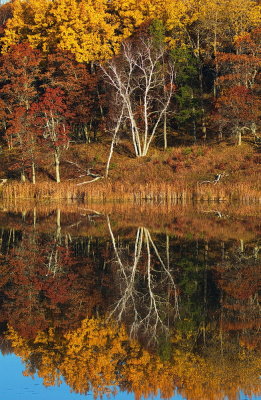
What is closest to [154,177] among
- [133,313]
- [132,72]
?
[132,72]

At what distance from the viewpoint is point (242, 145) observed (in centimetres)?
4559

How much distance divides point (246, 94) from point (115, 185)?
13.1 metres

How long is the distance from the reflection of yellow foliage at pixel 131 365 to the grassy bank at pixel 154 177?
82.8 feet

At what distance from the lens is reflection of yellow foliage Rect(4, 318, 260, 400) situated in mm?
8867

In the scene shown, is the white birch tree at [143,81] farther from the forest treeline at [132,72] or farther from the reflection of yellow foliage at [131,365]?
the reflection of yellow foliage at [131,365]

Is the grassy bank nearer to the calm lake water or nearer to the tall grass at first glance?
the tall grass

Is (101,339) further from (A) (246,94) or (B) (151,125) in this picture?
(B) (151,125)

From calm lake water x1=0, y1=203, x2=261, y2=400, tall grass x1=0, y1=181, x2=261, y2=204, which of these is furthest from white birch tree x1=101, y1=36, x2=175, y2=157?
calm lake water x1=0, y1=203, x2=261, y2=400

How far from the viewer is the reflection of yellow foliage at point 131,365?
8.87 metres

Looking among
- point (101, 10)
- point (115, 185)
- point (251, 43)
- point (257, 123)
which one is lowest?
point (115, 185)

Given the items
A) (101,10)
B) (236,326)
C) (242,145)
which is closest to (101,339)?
(236,326)

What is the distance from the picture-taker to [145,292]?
14.3 metres

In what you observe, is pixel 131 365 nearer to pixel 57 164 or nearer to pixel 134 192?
pixel 134 192

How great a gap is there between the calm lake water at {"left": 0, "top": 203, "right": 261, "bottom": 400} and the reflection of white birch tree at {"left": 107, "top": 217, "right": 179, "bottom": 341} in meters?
0.03
